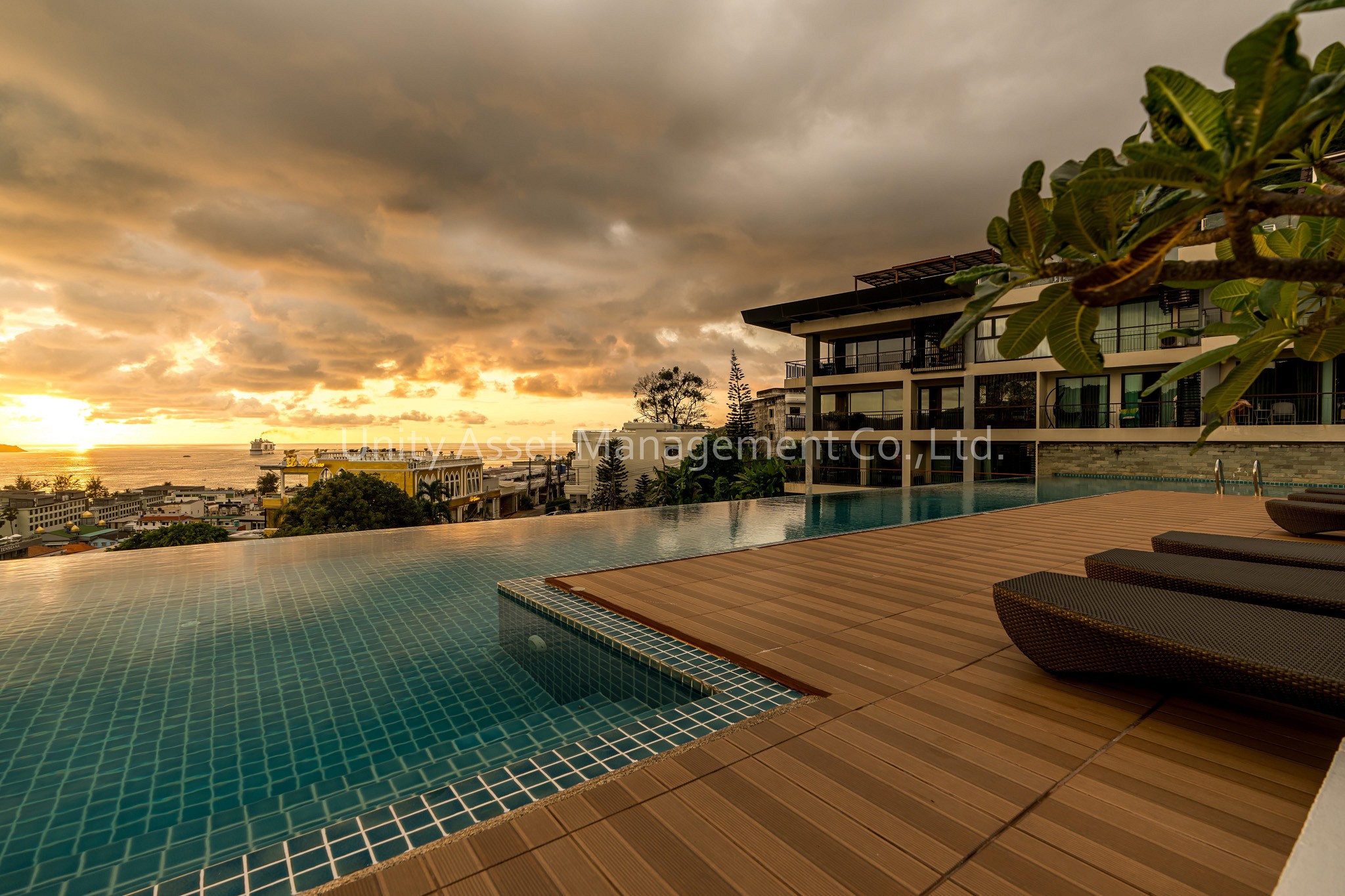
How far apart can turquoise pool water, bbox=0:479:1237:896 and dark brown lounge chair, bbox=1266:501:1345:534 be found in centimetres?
650

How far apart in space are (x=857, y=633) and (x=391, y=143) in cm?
1403

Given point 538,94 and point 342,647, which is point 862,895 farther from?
point 538,94

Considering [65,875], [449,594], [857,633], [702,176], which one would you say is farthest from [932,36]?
[65,875]

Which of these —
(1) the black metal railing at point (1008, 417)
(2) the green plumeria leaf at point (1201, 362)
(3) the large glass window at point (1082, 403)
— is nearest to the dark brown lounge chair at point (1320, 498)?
(2) the green plumeria leaf at point (1201, 362)

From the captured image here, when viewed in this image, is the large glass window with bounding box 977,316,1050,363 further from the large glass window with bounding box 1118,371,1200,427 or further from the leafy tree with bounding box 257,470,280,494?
the leafy tree with bounding box 257,470,280,494

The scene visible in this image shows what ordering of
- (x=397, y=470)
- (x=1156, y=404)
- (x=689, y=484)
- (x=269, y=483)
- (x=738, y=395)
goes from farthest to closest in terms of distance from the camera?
(x=269, y=483)
(x=397, y=470)
(x=738, y=395)
(x=689, y=484)
(x=1156, y=404)

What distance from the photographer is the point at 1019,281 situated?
1.36 m

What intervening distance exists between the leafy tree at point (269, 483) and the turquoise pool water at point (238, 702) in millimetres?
64540

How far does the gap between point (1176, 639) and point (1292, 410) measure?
61.8 feet

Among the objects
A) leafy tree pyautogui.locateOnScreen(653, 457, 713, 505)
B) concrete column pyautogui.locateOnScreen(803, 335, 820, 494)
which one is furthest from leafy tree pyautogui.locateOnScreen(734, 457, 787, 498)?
leafy tree pyautogui.locateOnScreen(653, 457, 713, 505)

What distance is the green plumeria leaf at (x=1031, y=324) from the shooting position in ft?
A: 4.57

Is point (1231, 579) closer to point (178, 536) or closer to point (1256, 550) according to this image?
point (1256, 550)

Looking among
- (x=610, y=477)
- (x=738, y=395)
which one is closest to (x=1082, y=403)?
(x=738, y=395)

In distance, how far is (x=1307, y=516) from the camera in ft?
17.5
